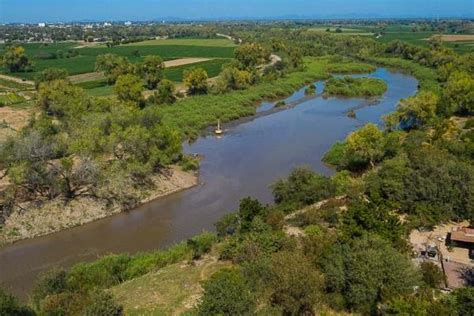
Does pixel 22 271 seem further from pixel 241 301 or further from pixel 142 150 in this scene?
pixel 241 301

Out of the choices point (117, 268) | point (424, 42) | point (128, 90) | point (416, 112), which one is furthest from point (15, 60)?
point (424, 42)

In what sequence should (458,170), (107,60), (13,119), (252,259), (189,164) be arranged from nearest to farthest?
(252,259)
(458,170)
(189,164)
(13,119)
(107,60)

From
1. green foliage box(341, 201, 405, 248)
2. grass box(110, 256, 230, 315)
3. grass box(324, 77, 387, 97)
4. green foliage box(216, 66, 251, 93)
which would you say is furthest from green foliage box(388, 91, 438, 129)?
grass box(110, 256, 230, 315)

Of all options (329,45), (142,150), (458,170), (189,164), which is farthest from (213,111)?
(329,45)

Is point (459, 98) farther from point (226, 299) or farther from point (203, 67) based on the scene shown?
point (203, 67)

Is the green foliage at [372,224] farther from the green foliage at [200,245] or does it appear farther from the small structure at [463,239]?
the green foliage at [200,245]

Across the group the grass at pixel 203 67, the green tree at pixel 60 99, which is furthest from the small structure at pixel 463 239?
the grass at pixel 203 67
